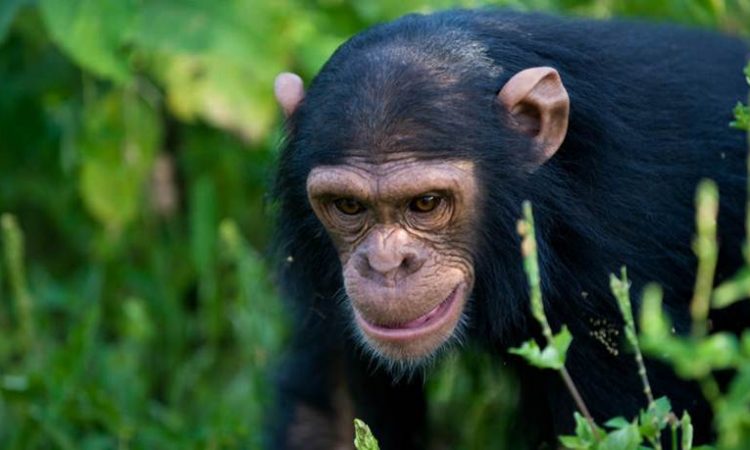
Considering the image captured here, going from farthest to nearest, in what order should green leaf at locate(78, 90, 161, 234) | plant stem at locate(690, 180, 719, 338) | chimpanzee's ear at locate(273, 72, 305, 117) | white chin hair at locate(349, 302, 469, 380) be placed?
green leaf at locate(78, 90, 161, 234)
chimpanzee's ear at locate(273, 72, 305, 117)
white chin hair at locate(349, 302, 469, 380)
plant stem at locate(690, 180, 719, 338)

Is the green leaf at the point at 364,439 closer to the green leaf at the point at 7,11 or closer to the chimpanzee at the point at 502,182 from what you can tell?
the chimpanzee at the point at 502,182

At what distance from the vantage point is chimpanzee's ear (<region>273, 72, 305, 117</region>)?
21.3 ft

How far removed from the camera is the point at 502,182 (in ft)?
20.0

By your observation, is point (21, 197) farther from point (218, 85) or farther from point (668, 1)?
→ point (668, 1)

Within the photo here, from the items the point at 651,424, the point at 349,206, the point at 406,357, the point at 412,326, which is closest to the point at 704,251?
the point at 651,424

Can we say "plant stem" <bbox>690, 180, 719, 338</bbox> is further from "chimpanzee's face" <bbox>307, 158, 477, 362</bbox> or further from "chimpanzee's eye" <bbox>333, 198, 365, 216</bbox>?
"chimpanzee's eye" <bbox>333, 198, 365, 216</bbox>

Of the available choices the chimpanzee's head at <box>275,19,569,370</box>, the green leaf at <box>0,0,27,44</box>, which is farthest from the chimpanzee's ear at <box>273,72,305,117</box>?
the green leaf at <box>0,0,27,44</box>

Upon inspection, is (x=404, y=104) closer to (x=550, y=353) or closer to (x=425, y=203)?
(x=425, y=203)

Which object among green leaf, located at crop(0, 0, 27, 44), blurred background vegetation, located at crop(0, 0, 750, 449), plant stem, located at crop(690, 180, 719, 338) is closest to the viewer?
plant stem, located at crop(690, 180, 719, 338)

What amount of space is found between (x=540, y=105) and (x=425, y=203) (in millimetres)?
598

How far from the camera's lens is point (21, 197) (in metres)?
10.8

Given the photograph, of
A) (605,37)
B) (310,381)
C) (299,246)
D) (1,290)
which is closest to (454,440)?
(310,381)

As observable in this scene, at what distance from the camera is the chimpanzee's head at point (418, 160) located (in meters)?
5.89

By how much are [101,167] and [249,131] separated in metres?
1.02
